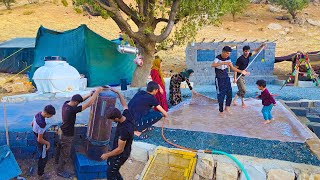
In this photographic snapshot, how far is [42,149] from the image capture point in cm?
566

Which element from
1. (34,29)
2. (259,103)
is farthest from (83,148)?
(34,29)

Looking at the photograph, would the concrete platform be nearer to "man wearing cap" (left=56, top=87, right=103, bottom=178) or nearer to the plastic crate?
the plastic crate

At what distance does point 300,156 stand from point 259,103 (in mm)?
3551

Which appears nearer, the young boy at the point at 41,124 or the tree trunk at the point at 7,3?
the young boy at the point at 41,124

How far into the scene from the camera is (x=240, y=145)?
563cm

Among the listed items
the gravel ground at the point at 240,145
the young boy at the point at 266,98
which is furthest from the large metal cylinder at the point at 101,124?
the young boy at the point at 266,98

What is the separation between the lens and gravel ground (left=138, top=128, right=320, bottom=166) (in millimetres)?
5109

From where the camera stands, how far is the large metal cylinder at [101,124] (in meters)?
5.96

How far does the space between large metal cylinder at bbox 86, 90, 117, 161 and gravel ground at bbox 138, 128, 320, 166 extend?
726 millimetres

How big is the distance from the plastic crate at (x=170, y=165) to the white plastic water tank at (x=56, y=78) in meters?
5.80

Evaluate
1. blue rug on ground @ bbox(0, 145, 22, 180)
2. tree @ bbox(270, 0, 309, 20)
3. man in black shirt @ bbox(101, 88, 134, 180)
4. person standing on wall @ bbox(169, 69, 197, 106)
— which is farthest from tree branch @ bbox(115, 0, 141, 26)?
tree @ bbox(270, 0, 309, 20)

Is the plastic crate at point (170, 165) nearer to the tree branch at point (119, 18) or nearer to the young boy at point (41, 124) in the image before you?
the young boy at point (41, 124)

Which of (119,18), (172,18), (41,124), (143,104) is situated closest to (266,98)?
(143,104)

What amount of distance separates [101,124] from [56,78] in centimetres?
478
